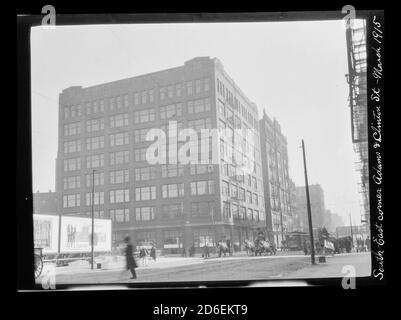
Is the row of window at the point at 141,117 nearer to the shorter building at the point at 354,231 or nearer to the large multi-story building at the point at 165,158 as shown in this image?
the large multi-story building at the point at 165,158

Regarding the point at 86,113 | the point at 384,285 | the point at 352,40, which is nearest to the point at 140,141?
the point at 86,113

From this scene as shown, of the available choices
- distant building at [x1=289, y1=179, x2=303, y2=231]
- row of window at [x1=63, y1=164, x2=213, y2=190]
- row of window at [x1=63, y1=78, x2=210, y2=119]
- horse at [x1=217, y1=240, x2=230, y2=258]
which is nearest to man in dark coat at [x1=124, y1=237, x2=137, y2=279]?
row of window at [x1=63, y1=164, x2=213, y2=190]

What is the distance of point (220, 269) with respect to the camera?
A: 446 centimetres

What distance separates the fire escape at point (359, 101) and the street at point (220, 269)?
2.00ft

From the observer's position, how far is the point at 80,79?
4.60m

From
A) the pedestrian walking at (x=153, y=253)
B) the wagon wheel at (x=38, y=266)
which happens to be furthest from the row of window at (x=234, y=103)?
the wagon wheel at (x=38, y=266)

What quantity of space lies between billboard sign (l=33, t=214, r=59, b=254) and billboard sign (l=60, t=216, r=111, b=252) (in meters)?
0.09

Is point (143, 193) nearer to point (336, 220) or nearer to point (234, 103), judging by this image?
point (234, 103)

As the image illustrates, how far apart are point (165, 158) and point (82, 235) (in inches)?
50.5

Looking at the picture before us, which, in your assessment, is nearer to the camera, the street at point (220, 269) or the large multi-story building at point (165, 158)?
the street at point (220, 269)

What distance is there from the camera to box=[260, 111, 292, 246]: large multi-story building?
4.64 meters

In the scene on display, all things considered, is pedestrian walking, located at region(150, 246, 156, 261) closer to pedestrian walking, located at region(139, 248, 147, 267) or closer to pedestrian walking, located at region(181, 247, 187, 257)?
pedestrian walking, located at region(139, 248, 147, 267)

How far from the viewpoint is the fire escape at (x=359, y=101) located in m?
4.36

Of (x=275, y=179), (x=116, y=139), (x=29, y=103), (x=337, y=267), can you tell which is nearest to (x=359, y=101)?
(x=275, y=179)
